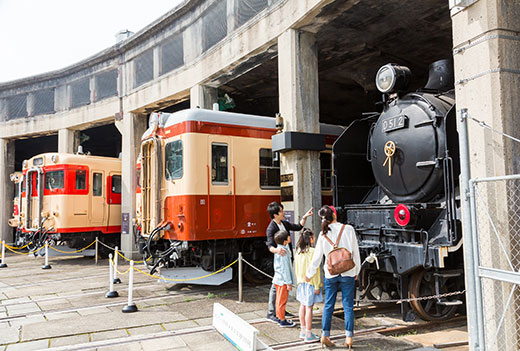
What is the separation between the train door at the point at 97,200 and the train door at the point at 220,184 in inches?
299

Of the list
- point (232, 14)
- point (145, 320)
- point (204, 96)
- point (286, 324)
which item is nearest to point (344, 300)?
point (286, 324)

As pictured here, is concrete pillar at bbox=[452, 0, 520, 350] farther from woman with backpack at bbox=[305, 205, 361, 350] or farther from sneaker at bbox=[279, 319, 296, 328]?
sneaker at bbox=[279, 319, 296, 328]

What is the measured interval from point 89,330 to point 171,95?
8.96m

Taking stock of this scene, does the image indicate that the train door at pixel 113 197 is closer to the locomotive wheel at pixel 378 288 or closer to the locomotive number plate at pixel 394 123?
the locomotive wheel at pixel 378 288

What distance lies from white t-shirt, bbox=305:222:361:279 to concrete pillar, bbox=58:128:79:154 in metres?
15.8

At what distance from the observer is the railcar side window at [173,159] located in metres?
8.86

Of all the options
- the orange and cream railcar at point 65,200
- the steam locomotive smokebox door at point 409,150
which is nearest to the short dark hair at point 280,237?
the steam locomotive smokebox door at point 409,150

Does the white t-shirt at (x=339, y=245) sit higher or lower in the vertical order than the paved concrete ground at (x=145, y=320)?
higher

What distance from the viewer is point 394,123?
7086 mm

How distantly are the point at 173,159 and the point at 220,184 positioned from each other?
1137mm

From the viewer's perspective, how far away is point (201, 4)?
12383 millimetres

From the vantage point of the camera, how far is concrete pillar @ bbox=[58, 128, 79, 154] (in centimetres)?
1842

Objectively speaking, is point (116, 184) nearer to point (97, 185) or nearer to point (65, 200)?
point (97, 185)

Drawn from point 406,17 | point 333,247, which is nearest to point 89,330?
point 333,247
